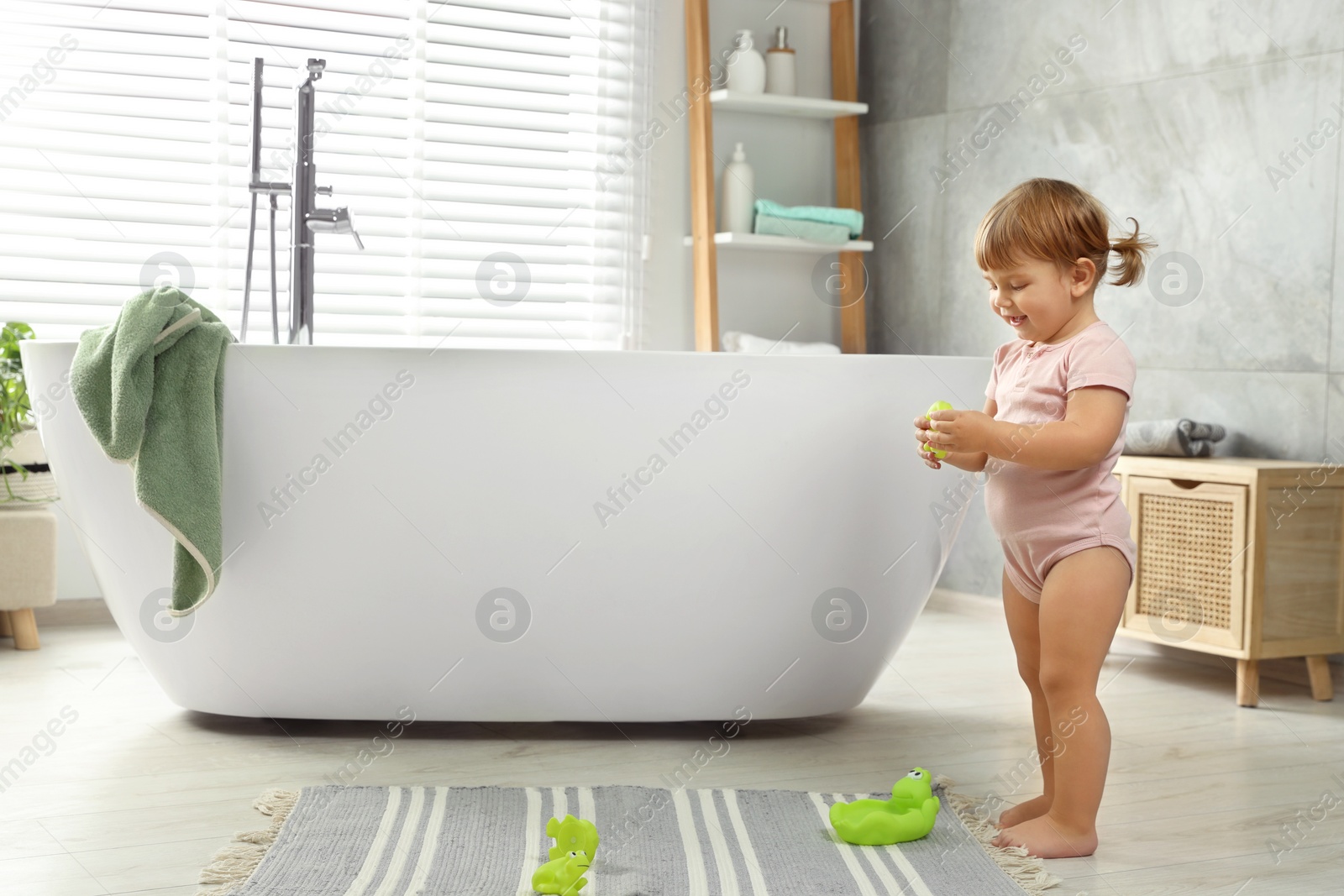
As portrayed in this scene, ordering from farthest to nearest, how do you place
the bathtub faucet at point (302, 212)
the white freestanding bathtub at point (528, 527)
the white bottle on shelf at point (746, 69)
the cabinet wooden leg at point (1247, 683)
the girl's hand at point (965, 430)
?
the white bottle on shelf at point (746, 69) → the cabinet wooden leg at point (1247, 683) → the bathtub faucet at point (302, 212) → the white freestanding bathtub at point (528, 527) → the girl's hand at point (965, 430)

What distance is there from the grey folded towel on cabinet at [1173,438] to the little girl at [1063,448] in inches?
40.1

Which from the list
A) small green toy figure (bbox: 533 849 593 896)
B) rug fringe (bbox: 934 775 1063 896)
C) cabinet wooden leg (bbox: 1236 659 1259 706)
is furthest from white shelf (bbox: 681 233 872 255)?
small green toy figure (bbox: 533 849 593 896)

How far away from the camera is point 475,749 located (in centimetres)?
184

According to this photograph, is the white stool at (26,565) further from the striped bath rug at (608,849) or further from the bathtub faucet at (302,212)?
the striped bath rug at (608,849)

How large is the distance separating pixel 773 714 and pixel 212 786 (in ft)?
2.62

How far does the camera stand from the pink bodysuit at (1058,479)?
143cm

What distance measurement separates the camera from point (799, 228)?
10.4 feet

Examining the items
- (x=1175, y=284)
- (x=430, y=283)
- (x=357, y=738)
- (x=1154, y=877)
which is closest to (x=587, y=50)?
(x=430, y=283)

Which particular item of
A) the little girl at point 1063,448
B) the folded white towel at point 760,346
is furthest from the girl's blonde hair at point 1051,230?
the folded white towel at point 760,346

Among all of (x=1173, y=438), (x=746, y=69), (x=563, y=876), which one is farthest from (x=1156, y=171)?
(x=563, y=876)

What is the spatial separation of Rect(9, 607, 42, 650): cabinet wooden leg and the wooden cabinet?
2161 mm

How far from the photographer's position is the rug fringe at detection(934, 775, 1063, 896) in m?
1.37

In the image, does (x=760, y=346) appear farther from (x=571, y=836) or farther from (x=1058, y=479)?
(x=571, y=836)

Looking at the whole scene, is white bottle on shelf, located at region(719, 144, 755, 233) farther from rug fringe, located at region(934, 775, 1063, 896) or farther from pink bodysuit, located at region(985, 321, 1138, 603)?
rug fringe, located at region(934, 775, 1063, 896)
